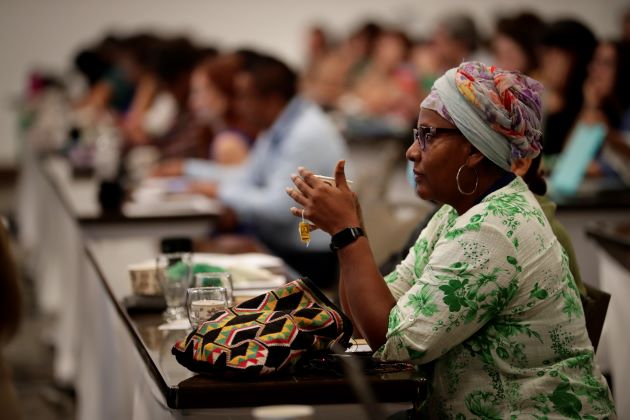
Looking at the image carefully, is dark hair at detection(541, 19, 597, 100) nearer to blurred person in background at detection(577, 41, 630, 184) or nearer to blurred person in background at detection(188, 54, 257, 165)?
blurred person in background at detection(577, 41, 630, 184)

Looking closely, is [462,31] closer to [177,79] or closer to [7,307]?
[177,79]

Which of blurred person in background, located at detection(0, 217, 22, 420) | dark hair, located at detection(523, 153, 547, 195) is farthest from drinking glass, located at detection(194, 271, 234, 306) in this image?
dark hair, located at detection(523, 153, 547, 195)

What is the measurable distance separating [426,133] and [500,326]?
0.37 metres

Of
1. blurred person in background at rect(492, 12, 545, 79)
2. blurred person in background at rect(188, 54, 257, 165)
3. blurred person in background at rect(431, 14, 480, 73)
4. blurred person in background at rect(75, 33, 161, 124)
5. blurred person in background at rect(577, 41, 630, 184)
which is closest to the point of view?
blurred person in background at rect(577, 41, 630, 184)

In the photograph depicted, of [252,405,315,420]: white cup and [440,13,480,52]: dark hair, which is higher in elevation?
[252,405,315,420]: white cup

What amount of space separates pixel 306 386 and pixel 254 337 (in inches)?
4.7

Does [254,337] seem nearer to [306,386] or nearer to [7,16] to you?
[306,386]

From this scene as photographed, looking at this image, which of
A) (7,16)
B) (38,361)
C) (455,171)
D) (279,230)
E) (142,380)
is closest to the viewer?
(455,171)

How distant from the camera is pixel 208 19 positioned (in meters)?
12.5

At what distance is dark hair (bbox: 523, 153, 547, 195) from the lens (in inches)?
87.7

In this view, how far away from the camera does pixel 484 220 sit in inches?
70.1

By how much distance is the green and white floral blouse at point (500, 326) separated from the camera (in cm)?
173

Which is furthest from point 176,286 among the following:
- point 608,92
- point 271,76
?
point 608,92

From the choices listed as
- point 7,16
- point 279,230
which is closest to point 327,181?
point 279,230
